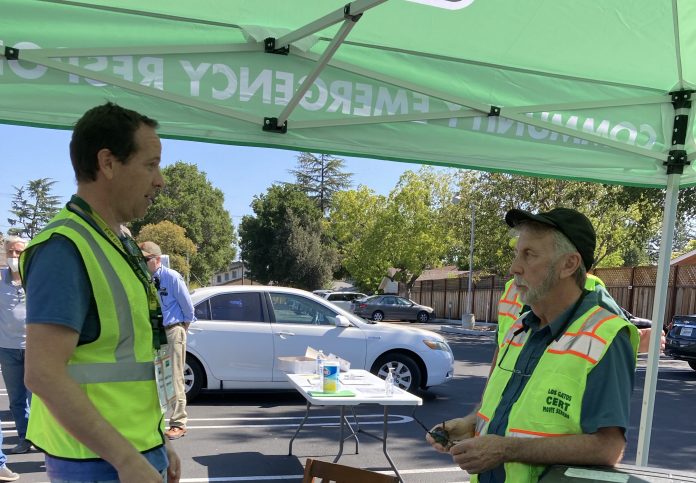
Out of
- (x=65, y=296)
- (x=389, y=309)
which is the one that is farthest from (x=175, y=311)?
(x=389, y=309)

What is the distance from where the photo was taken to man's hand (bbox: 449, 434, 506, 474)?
1.80m

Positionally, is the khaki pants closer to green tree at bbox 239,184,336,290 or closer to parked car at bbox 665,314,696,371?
parked car at bbox 665,314,696,371

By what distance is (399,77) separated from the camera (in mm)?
3109

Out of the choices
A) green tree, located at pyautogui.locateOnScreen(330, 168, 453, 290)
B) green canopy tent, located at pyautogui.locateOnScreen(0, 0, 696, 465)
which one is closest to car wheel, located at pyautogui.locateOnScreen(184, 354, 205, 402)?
green canopy tent, located at pyautogui.locateOnScreen(0, 0, 696, 465)

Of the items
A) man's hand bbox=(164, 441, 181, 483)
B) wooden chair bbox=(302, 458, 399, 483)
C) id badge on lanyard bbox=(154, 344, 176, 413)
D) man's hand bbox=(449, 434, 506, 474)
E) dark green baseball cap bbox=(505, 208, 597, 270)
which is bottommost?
wooden chair bbox=(302, 458, 399, 483)

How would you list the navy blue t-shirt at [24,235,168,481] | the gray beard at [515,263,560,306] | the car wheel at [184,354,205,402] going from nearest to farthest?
the navy blue t-shirt at [24,235,168,481]
the gray beard at [515,263,560,306]
the car wheel at [184,354,205,402]

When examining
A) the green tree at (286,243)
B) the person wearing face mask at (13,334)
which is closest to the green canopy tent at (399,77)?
the person wearing face mask at (13,334)

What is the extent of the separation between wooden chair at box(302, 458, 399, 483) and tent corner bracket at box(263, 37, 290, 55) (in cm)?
198

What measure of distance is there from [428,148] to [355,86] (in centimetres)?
57

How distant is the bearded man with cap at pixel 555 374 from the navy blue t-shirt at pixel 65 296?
3.69 ft

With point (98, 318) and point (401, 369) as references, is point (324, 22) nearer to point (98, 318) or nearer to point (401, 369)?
point (98, 318)

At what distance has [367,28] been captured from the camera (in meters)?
2.90

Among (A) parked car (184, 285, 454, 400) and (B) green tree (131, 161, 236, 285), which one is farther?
(B) green tree (131, 161, 236, 285)

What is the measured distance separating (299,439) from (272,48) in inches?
187
